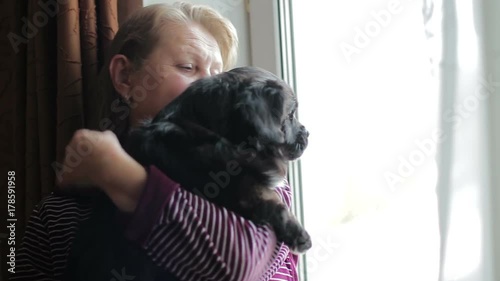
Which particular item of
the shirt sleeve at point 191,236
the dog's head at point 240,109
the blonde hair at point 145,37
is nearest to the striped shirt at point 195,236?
the shirt sleeve at point 191,236

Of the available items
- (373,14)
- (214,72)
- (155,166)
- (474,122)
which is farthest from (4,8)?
(474,122)

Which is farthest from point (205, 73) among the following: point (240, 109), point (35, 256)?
point (35, 256)

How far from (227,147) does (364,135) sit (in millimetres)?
699

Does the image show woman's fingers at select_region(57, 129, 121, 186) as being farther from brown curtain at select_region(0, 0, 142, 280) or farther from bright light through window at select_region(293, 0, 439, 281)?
bright light through window at select_region(293, 0, 439, 281)

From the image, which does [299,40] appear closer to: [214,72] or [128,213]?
[214,72]

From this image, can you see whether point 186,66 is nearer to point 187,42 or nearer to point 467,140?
point 187,42

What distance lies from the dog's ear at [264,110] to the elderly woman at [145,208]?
99 mm

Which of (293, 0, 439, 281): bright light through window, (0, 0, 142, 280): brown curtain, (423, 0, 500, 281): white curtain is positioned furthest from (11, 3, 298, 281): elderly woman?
(293, 0, 439, 281): bright light through window

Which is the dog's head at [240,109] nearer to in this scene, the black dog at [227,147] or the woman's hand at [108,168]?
the black dog at [227,147]

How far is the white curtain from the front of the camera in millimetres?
1139

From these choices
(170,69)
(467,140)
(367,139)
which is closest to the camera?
(170,69)

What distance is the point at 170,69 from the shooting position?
103 cm

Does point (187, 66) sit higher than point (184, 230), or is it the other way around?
point (187, 66)

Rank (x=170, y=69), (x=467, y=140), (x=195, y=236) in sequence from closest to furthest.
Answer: (x=195, y=236) < (x=170, y=69) < (x=467, y=140)
